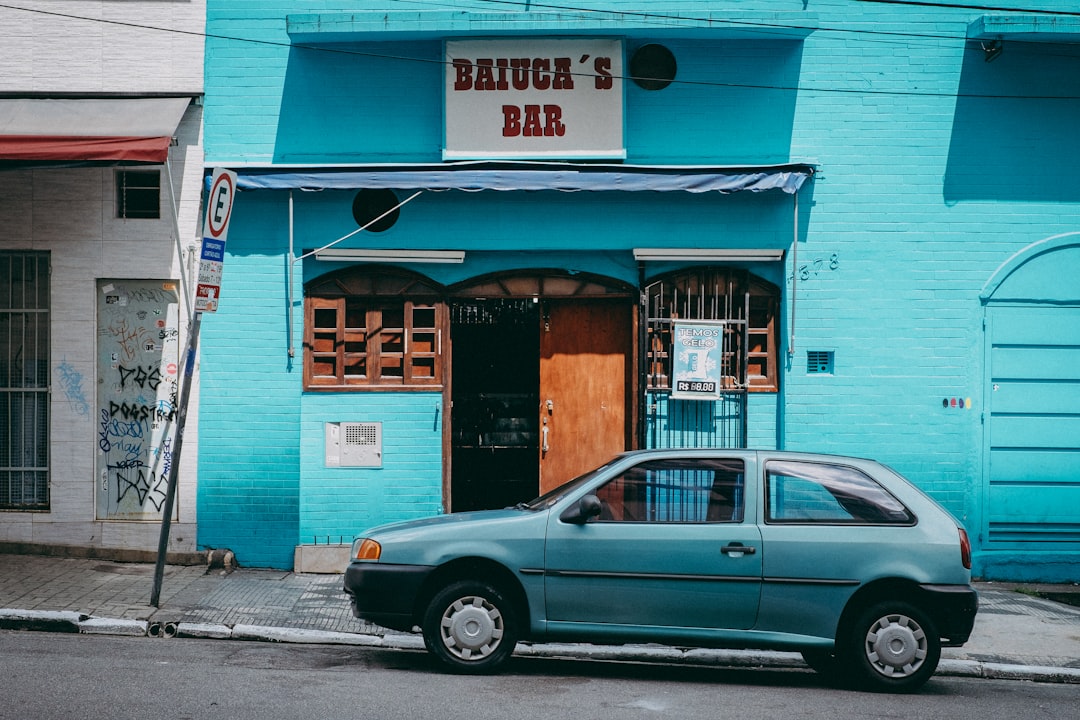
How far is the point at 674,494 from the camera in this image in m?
7.15

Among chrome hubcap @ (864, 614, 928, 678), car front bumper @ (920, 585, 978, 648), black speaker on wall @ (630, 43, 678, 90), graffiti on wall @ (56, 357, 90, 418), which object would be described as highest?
black speaker on wall @ (630, 43, 678, 90)

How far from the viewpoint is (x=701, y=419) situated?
1117 cm

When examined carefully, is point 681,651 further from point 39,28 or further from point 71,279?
point 39,28

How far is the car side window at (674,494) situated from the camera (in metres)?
7.09

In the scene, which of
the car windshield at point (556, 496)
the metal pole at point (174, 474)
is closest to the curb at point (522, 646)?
the metal pole at point (174, 474)

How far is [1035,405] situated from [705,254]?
12.5 feet

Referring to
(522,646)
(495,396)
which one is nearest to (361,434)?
(495,396)

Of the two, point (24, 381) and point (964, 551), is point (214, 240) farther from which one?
point (964, 551)

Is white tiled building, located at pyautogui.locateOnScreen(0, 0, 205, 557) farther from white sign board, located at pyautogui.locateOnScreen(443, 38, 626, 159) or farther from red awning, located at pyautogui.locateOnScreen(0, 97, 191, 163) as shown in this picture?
white sign board, located at pyautogui.locateOnScreen(443, 38, 626, 159)

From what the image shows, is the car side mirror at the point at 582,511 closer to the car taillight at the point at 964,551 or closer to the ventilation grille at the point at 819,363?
the car taillight at the point at 964,551

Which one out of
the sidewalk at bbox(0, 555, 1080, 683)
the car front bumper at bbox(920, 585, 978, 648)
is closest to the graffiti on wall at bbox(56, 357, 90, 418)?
the sidewalk at bbox(0, 555, 1080, 683)

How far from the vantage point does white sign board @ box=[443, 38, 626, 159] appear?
10.9 metres

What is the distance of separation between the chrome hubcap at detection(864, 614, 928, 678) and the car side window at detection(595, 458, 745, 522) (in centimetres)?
115

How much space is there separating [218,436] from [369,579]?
176 inches
